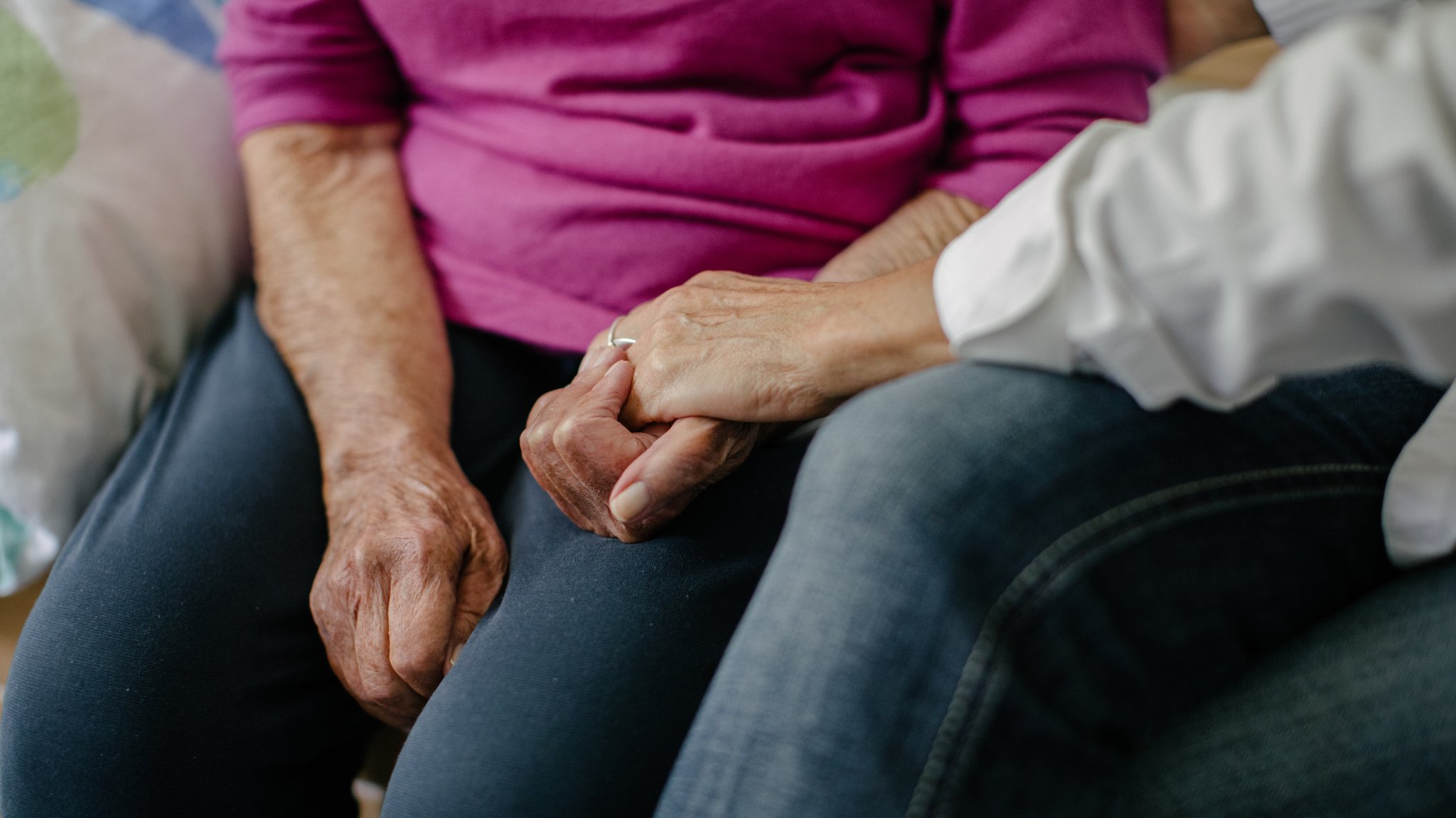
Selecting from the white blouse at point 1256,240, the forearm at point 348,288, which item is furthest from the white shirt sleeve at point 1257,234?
the forearm at point 348,288

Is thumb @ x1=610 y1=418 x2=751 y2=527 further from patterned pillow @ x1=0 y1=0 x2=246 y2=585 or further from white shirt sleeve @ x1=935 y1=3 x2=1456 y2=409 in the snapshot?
patterned pillow @ x1=0 y1=0 x2=246 y2=585

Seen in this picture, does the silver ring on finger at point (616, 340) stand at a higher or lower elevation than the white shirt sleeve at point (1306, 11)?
lower

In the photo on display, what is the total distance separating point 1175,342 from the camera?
446mm

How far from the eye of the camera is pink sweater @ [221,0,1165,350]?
770mm

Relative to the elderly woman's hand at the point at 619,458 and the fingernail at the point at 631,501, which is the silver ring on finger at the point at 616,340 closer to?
the elderly woman's hand at the point at 619,458

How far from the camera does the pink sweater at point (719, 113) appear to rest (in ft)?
2.52

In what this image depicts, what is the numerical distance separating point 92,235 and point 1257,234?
904 millimetres

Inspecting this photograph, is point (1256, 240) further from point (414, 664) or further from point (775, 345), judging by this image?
point (414, 664)

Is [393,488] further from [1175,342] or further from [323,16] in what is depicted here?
[1175,342]

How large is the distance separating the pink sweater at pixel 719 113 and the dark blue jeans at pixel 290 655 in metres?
0.21

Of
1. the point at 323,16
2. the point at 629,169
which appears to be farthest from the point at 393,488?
the point at 323,16

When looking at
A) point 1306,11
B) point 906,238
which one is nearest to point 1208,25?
point 1306,11

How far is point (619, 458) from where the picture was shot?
620 millimetres

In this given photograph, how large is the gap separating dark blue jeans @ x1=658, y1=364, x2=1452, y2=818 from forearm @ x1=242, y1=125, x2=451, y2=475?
18.7 inches
